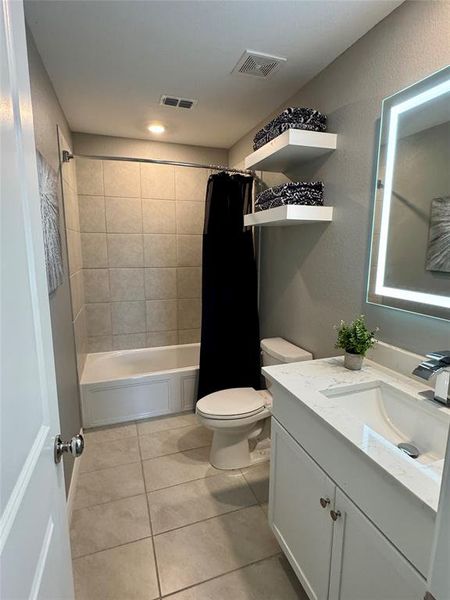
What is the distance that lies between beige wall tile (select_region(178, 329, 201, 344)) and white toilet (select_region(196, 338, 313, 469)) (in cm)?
130

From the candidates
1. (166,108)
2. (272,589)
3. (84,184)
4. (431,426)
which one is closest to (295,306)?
(431,426)

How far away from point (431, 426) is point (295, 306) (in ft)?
3.80

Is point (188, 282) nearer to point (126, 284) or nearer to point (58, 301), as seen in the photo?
point (126, 284)

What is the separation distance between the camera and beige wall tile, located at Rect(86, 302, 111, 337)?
9.76ft

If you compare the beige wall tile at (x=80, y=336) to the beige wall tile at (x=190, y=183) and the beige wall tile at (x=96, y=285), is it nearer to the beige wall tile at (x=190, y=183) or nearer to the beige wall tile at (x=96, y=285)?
the beige wall tile at (x=96, y=285)

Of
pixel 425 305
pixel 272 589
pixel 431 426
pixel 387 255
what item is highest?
pixel 387 255

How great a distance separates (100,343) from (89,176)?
1.56 m

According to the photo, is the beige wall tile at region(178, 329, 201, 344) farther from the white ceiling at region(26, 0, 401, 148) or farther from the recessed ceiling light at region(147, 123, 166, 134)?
the white ceiling at region(26, 0, 401, 148)

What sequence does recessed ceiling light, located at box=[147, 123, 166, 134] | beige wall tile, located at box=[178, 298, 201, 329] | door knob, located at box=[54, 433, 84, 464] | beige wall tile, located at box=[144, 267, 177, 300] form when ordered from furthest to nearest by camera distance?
beige wall tile, located at box=[178, 298, 201, 329] < beige wall tile, located at box=[144, 267, 177, 300] < recessed ceiling light, located at box=[147, 123, 166, 134] < door knob, located at box=[54, 433, 84, 464]

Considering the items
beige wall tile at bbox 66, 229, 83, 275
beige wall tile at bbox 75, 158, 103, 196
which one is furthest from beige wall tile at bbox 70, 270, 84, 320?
beige wall tile at bbox 75, 158, 103, 196

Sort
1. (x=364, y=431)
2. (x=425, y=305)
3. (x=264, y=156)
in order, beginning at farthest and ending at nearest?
(x=264, y=156)
(x=425, y=305)
(x=364, y=431)

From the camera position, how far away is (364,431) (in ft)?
3.07

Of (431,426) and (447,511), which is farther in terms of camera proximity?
(431,426)

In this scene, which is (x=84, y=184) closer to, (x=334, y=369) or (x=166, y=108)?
(x=166, y=108)
